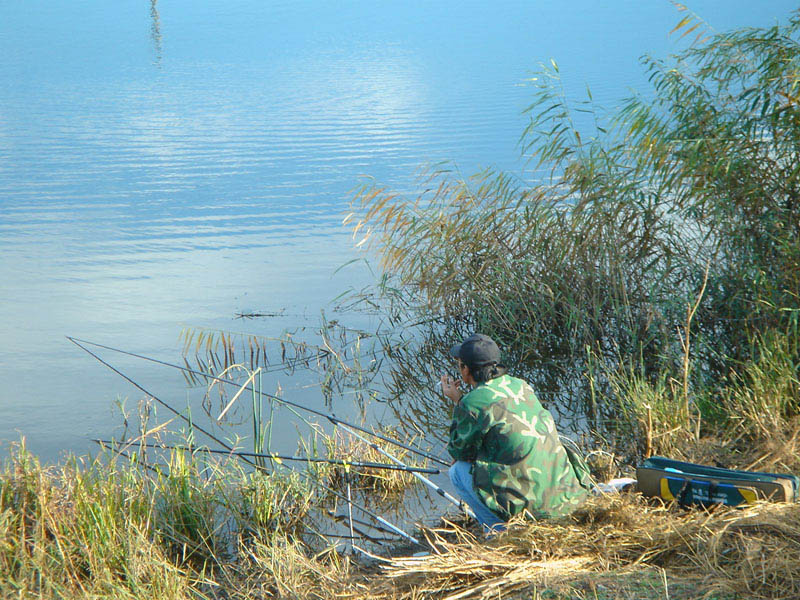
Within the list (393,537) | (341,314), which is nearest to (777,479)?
(393,537)

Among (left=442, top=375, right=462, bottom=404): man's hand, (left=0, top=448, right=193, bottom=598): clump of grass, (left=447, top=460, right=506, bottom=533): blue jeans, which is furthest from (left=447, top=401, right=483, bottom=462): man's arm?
(left=0, top=448, right=193, bottom=598): clump of grass

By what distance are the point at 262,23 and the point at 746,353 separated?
56563 millimetres

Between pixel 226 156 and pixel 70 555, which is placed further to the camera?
pixel 226 156

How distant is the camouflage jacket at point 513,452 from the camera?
375 cm

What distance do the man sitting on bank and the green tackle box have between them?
0.32 m

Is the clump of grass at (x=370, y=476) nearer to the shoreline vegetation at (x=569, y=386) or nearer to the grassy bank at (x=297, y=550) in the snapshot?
the shoreline vegetation at (x=569, y=386)

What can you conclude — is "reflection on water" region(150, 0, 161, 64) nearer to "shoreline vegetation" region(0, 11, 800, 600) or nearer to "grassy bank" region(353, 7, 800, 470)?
"grassy bank" region(353, 7, 800, 470)

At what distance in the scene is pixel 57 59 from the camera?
121ft

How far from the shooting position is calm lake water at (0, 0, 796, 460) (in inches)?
373

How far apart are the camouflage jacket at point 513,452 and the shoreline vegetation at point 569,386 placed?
0.48 ft

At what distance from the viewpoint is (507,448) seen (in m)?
3.75

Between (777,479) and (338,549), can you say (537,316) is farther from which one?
(777,479)

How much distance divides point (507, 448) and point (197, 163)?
1629 cm

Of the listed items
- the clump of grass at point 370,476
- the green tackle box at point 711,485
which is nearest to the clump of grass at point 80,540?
the clump of grass at point 370,476
